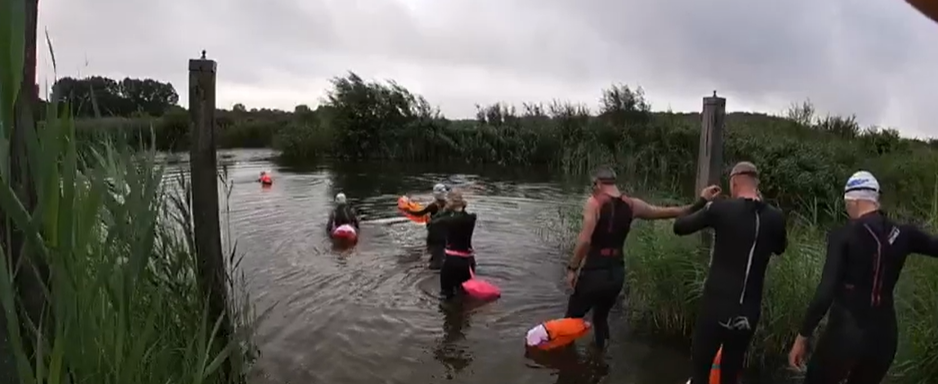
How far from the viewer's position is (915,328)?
16.9 feet

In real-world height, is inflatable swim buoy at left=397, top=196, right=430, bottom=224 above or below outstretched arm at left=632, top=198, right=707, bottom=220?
below

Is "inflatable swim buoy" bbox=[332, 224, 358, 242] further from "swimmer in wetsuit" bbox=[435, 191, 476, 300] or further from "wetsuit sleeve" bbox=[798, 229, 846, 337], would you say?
"wetsuit sleeve" bbox=[798, 229, 846, 337]

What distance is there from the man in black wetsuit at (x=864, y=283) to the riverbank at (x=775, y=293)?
Answer: 1007mm

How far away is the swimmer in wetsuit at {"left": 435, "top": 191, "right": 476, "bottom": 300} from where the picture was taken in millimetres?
8391

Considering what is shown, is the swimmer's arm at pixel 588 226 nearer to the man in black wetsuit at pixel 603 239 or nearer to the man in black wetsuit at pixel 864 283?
the man in black wetsuit at pixel 603 239

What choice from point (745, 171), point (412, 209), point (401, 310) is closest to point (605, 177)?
point (745, 171)

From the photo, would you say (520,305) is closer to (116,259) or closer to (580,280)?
(580,280)

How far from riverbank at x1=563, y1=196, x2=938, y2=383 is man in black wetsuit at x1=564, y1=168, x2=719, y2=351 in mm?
853

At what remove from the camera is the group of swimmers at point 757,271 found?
14.1 feet

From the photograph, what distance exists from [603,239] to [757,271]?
5.51 ft

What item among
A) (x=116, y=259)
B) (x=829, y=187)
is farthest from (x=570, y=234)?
(x=116, y=259)

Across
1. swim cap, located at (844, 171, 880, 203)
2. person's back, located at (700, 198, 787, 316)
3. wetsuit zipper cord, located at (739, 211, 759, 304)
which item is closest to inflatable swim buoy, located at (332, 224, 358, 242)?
person's back, located at (700, 198, 787, 316)

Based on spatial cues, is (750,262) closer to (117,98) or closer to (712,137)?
(712,137)

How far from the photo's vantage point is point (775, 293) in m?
6.36
